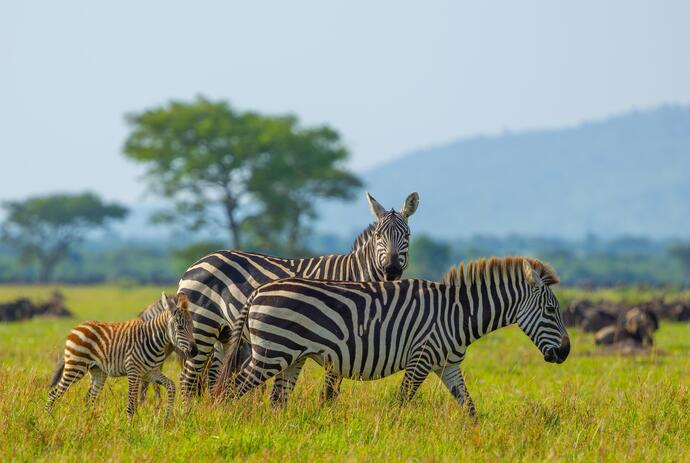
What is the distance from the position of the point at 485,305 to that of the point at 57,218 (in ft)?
248

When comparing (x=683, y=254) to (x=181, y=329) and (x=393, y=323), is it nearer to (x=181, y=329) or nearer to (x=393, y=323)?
(x=393, y=323)

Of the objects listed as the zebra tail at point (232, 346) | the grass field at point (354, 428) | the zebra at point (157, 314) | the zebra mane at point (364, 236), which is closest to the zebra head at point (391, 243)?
the zebra mane at point (364, 236)

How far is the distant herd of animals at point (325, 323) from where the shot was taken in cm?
937

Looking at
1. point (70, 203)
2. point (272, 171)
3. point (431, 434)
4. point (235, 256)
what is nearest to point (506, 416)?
point (431, 434)

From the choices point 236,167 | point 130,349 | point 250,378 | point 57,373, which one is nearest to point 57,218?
point 236,167

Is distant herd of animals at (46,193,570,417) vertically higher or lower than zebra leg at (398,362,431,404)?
higher

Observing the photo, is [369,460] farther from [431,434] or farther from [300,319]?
[300,319]

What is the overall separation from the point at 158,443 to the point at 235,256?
9.70ft

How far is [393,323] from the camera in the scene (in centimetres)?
959

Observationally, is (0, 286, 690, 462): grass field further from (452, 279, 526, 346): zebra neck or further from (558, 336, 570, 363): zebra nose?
(452, 279, 526, 346): zebra neck

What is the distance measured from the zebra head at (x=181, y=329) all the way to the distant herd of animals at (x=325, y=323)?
1 cm

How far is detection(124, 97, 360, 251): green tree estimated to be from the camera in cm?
5578

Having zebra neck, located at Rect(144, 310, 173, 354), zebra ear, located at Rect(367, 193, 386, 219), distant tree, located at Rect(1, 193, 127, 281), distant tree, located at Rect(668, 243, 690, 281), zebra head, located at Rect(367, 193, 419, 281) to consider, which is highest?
distant tree, located at Rect(1, 193, 127, 281)

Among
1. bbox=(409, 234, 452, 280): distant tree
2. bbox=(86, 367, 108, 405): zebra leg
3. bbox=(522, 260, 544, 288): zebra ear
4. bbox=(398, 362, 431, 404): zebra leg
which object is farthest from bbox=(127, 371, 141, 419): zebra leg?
bbox=(409, 234, 452, 280): distant tree
